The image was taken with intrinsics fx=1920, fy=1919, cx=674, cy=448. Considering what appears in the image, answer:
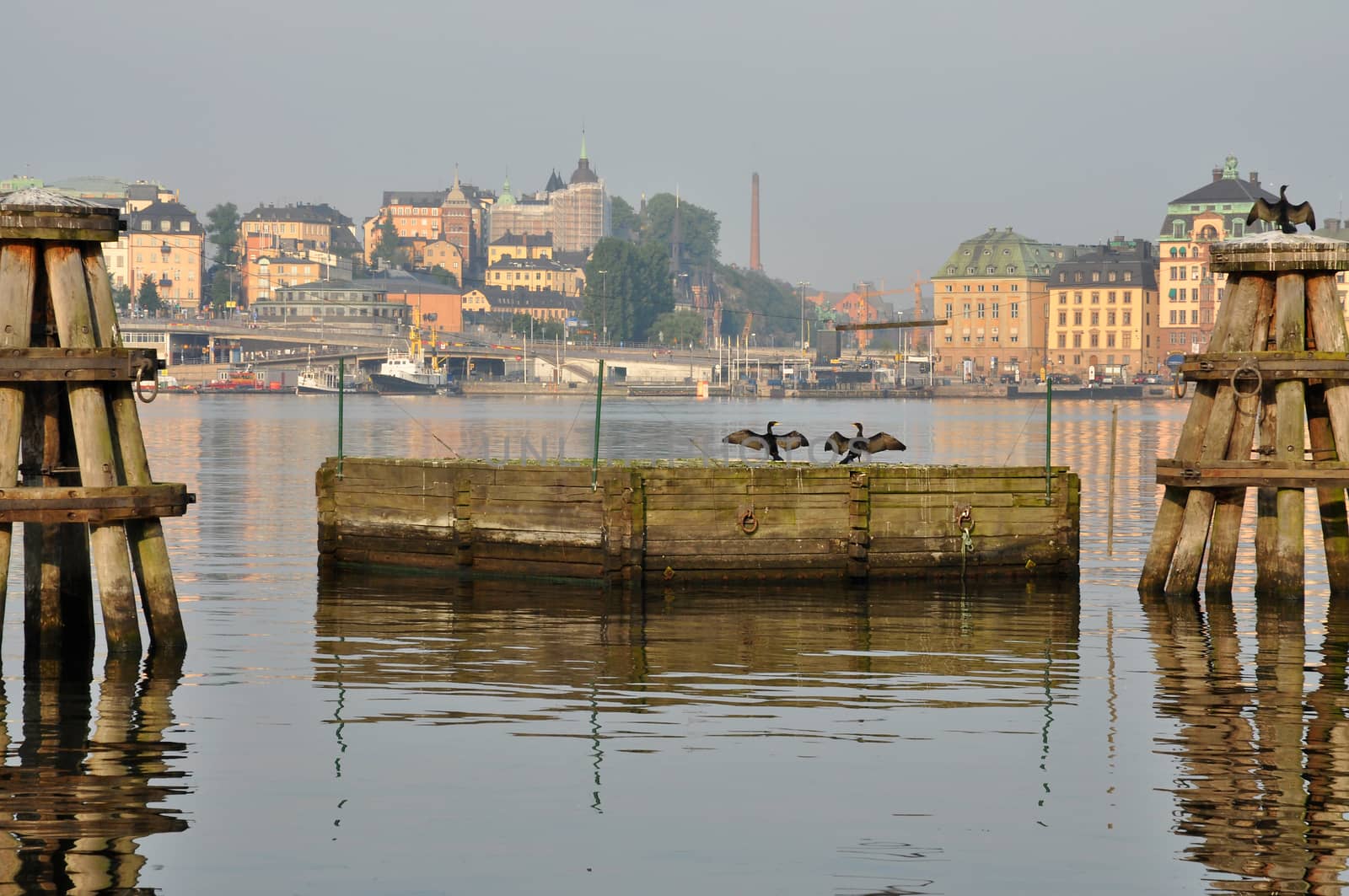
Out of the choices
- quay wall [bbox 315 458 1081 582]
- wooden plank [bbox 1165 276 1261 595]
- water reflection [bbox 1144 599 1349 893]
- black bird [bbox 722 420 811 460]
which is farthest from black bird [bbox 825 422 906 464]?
water reflection [bbox 1144 599 1349 893]

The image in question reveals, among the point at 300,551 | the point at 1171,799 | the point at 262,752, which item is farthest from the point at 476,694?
the point at 300,551

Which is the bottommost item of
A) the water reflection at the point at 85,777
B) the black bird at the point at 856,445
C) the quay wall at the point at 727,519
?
the water reflection at the point at 85,777

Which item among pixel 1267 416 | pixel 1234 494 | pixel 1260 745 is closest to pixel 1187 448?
pixel 1234 494

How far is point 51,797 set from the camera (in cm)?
1723

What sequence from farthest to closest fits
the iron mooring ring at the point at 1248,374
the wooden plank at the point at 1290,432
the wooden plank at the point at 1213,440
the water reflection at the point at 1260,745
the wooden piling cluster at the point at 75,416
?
the wooden plank at the point at 1213,440
the wooden plank at the point at 1290,432
the iron mooring ring at the point at 1248,374
the wooden piling cluster at the point at 75,416
the water reflection at the point at 1260,745

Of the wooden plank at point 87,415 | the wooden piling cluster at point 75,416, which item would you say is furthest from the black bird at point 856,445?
the wooden plank at point 87,415

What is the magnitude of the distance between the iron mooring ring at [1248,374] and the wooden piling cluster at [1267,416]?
2 centimetres

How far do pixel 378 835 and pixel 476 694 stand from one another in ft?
21.6

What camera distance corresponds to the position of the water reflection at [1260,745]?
15492 mm

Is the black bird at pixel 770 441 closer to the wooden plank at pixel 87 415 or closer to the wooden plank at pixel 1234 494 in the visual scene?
the wooden plank at pixel 1234 494

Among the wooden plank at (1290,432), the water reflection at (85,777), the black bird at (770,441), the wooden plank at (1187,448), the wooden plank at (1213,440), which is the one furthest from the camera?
the black bird at (770,441)

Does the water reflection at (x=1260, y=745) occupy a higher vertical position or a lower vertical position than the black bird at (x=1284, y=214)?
lower

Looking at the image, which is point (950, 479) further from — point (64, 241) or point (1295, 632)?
point (64, 241)

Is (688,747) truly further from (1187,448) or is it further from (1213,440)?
(1187,448)
